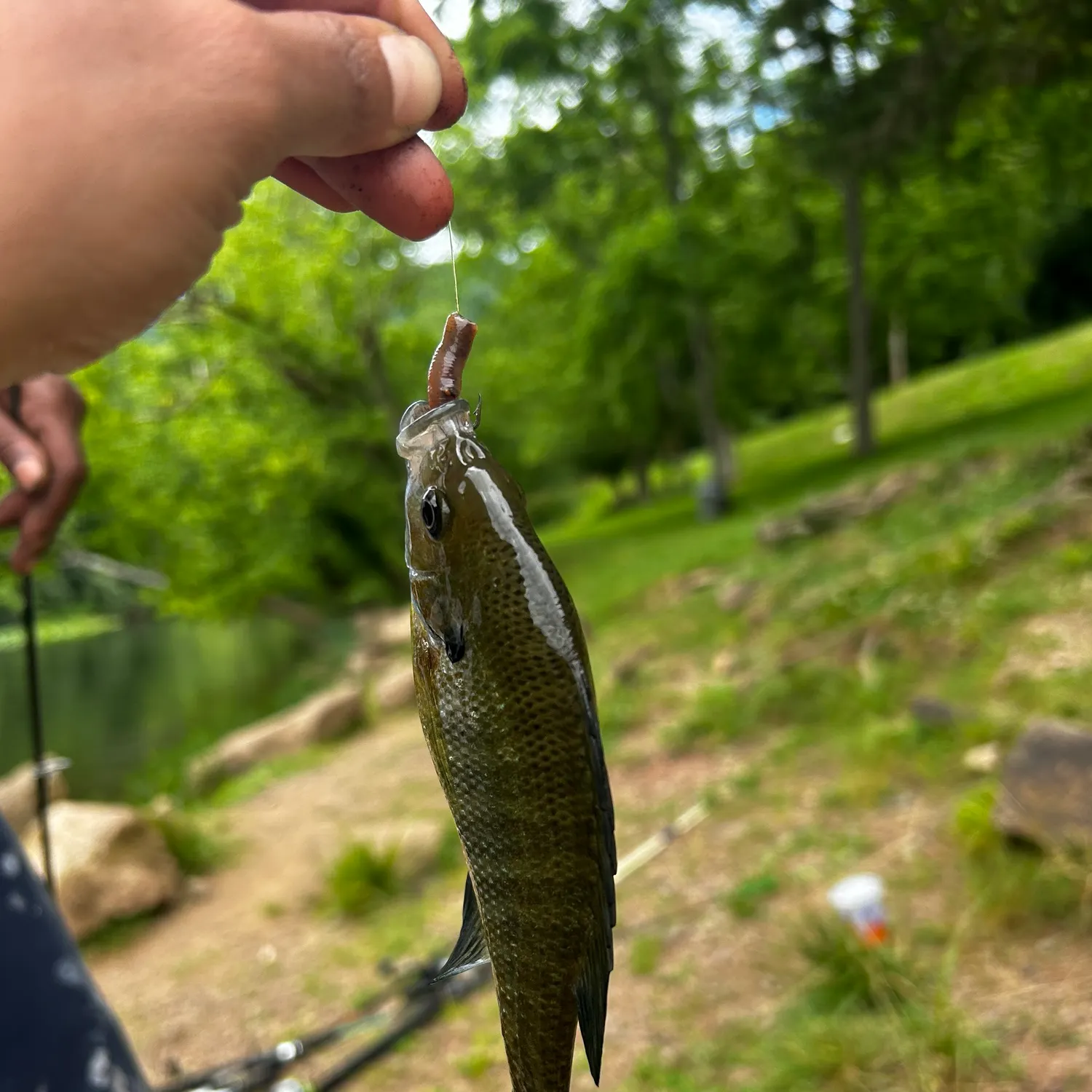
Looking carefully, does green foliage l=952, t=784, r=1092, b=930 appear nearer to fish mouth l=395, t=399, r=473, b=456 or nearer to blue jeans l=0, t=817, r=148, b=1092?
blue jeans l=0, t=817, r=148, b=1092

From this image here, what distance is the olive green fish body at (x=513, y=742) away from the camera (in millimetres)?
1175

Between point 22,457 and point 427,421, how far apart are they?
198 cm

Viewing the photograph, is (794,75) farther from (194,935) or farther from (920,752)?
(194,935)

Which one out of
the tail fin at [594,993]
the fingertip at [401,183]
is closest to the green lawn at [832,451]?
the fingertip at [401,183]

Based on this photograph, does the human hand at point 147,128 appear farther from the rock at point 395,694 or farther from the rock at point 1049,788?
the rock at point 395,694

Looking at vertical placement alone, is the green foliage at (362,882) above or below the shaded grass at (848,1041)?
below

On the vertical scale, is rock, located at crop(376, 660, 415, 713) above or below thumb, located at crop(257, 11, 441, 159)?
below

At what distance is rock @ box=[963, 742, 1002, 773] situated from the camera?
5.63 m

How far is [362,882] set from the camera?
22.3ft

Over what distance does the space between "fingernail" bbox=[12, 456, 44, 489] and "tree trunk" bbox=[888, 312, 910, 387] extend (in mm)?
29964

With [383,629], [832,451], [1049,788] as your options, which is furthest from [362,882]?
[832,451]

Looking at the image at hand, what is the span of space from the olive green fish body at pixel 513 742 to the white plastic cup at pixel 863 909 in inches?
131

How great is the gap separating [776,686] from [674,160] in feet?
42.8

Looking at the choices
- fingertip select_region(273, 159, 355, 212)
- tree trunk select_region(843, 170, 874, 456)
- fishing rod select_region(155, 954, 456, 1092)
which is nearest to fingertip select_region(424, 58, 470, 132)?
fingertip select_region(273, 159, 355, 212)
